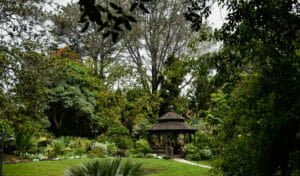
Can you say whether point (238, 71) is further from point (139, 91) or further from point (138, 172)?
Answer: point (139, 91)

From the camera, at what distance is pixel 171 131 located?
76.1ft

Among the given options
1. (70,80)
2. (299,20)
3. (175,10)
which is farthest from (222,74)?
(175,10)

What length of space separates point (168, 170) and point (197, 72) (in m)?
9.50

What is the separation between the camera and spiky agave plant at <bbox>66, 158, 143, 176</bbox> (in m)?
5.48

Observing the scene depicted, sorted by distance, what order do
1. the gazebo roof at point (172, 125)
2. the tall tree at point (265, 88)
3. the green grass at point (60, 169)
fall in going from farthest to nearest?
1. the gazebo roof at point (172, 125)
2. the green grass at point (60, 169)
3. the tall tree at point (265, 88)

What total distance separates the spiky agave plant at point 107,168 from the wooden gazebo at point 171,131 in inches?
642

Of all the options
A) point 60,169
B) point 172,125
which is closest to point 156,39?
point 172,125

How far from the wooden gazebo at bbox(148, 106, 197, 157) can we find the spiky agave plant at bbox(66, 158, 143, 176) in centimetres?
1631

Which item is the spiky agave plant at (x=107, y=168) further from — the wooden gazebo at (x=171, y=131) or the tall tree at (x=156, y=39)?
the tall tree at (x=156, y=39)

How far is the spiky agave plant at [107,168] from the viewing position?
5.48 meters

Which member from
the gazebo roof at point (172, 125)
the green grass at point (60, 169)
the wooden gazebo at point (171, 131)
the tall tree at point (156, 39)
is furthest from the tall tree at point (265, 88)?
the tall tree at point (156, 39)

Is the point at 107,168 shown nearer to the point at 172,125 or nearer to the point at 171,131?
the point at 172,125

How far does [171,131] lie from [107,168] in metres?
17.9

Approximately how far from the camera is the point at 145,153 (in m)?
21.7
